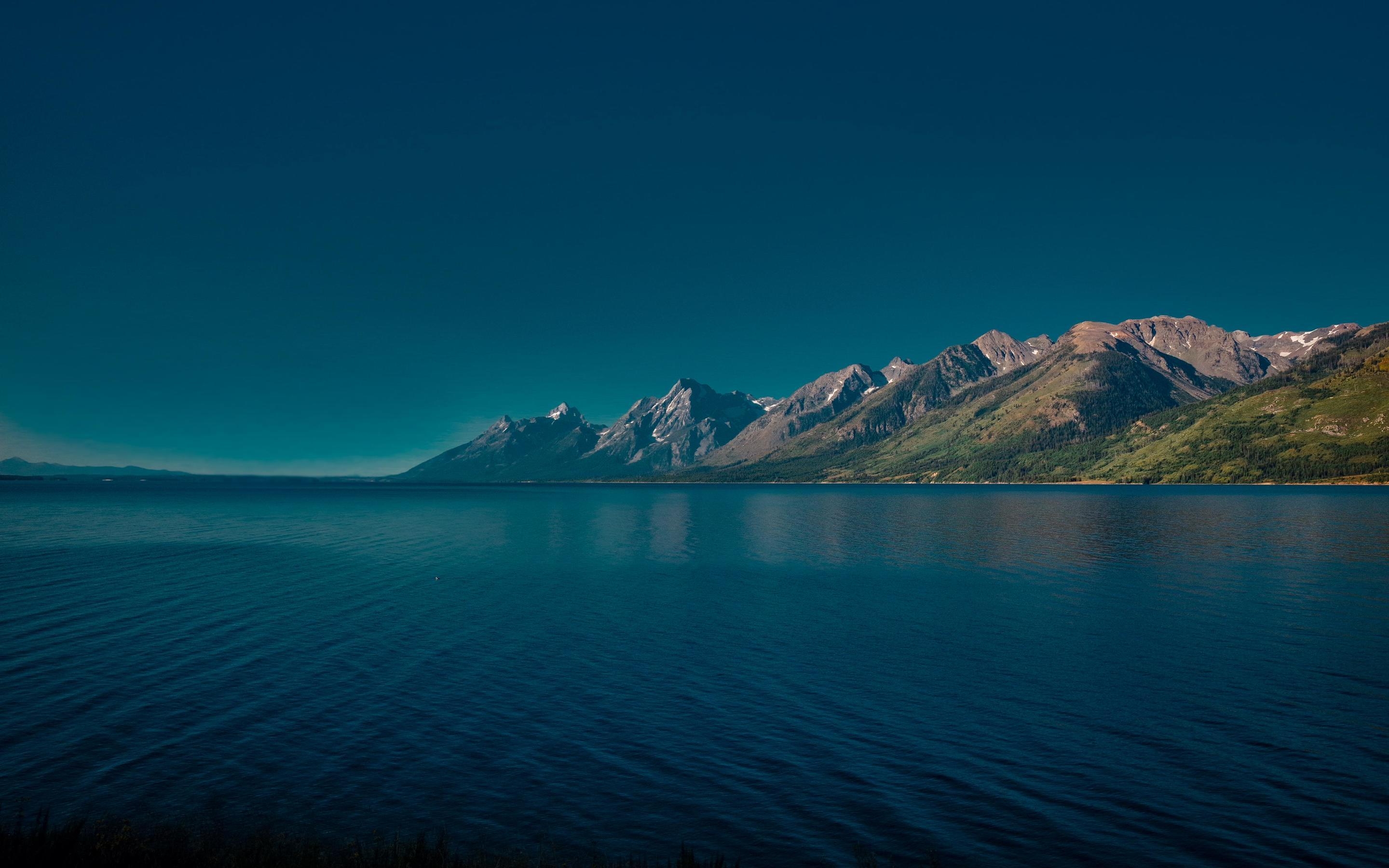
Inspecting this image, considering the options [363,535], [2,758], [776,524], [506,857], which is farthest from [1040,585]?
[363,535]

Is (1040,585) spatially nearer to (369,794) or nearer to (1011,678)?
(1011,678)

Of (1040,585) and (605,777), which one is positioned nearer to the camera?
(605,777)

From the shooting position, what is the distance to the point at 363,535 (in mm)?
132500

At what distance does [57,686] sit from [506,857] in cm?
3060

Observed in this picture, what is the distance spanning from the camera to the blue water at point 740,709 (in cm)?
2241

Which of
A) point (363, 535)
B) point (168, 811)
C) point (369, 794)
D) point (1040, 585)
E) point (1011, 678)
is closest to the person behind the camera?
point (168, 811)

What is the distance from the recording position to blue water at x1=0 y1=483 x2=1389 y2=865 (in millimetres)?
22406

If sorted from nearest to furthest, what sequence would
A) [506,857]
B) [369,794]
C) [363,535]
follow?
[506,857] < [369,794] < [363,535]

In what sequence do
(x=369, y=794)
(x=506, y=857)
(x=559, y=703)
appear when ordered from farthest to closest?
(x=559, y=703) → (x=369, y=794) → (x=506, y=857)

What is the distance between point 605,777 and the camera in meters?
25.8

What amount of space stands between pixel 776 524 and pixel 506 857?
148616 millimetres

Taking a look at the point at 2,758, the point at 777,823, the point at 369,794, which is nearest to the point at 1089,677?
the point at 777,823

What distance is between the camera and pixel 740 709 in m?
33.8

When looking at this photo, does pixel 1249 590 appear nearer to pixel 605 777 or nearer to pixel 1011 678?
pixel 1011 678
